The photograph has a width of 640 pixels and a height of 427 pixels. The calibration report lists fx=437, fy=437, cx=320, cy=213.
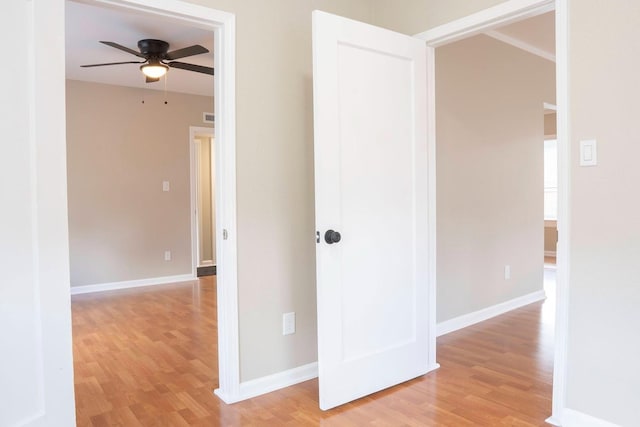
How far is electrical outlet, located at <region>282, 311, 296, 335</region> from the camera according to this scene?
2.59m

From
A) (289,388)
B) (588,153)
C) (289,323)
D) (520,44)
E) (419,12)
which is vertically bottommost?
(289,388)

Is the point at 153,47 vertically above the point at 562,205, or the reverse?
the point at 153,47

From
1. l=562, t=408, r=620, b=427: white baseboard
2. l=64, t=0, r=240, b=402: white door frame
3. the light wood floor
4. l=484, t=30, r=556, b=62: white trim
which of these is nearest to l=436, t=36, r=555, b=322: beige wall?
l=484, t=30, r=556, b=62: white trim

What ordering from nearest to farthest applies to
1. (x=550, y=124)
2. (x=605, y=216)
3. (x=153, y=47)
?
(x=605, y=216)
(x=153, y=47)
(x=550, y=124)

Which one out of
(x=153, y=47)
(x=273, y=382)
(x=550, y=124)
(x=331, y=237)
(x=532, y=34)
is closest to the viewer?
(x=331, y=237)

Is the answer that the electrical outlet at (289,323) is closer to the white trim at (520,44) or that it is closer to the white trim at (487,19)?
the white trim at (487,19)

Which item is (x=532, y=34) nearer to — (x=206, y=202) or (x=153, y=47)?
(x=153, y=47)

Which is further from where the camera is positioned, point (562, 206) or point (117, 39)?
point (117, 39)

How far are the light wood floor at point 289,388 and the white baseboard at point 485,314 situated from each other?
0.07 m

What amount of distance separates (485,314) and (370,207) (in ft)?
6.82

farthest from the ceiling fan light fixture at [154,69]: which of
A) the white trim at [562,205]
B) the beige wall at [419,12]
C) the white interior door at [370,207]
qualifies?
the white trim at [562,205]

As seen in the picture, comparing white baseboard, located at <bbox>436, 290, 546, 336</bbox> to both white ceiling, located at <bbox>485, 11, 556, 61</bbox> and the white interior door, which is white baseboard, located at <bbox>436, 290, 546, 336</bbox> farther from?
white ceiling, located at <bbox>485, 11, 556, 61</bbox>

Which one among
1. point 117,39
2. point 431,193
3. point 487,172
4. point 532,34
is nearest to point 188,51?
point 117,39

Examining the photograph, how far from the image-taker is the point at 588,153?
1996 mm
